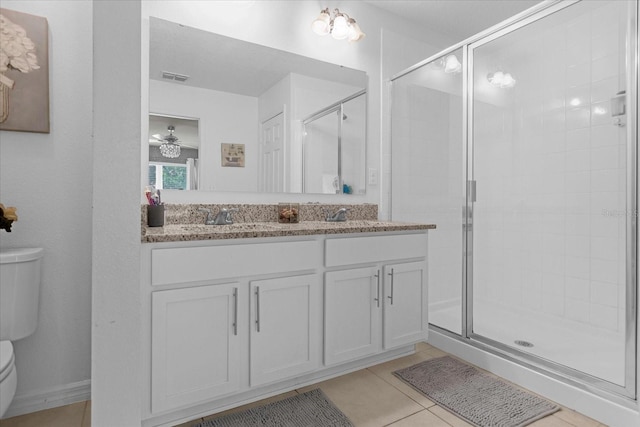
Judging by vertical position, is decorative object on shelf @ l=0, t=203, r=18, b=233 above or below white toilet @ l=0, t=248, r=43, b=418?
above

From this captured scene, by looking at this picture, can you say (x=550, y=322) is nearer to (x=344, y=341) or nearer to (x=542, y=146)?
(x=542, y=146)

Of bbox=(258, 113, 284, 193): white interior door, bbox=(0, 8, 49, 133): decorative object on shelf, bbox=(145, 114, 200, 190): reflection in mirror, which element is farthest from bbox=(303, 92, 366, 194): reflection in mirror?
bbox=(0, 8, 49, 133): decorative object on shelf

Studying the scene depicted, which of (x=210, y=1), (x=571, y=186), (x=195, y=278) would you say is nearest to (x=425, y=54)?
(x=571, y=186)

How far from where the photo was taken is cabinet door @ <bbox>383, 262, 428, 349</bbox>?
6.88 ft

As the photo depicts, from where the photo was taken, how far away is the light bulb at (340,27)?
2.46 metres

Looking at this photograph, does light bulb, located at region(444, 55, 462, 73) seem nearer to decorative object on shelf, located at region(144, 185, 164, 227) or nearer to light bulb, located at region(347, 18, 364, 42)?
light bulb, located at region(347, 18, 364, 42)

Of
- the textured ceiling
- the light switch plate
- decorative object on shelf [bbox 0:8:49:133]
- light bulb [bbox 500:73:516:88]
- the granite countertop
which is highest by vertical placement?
the textured ceiling

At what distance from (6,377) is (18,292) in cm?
39

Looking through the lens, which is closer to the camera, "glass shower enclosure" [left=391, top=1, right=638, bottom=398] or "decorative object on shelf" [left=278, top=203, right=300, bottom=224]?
"glass shower enclosure" [left=391, top=1, right=638, bottom=398]

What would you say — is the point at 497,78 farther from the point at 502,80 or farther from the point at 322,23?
the point at 322,23

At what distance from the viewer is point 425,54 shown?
3.12m

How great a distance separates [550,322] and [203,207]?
246cm

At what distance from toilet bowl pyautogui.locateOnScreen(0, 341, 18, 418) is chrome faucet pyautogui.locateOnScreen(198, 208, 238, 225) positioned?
Result: 1014 mm

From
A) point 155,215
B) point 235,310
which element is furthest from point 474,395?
point 155,215
